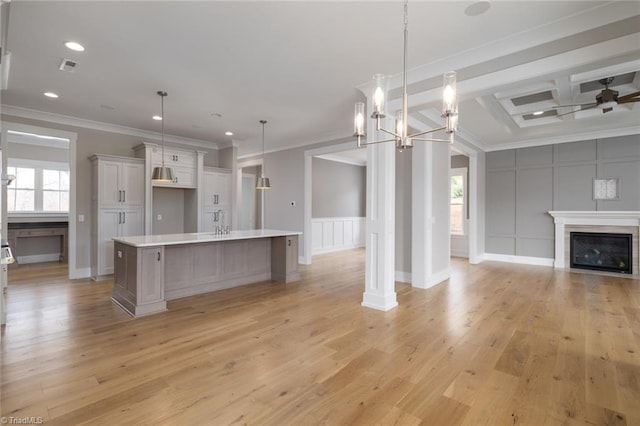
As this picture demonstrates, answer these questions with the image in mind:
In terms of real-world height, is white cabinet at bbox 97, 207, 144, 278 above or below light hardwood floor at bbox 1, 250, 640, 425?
above

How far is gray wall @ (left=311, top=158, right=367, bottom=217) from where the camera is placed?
30.0 ft

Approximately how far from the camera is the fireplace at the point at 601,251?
591 centimetres

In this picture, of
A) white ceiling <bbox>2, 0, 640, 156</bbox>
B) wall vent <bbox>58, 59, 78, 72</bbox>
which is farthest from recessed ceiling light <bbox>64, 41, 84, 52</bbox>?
wall vent <bbox>58, 59, 78, 72</bbox>

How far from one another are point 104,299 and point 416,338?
4.02m

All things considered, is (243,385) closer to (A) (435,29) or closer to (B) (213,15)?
(B) (213,15)

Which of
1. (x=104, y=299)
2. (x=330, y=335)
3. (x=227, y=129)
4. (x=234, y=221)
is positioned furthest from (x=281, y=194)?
(x=330, y=335)

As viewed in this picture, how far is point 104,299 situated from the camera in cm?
423

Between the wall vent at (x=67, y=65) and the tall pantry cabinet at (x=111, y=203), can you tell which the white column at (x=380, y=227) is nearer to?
the wall vent at (x=67, y=65)

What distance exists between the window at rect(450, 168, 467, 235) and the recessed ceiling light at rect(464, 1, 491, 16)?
599 centimetres

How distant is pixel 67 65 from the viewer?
11.3 feet

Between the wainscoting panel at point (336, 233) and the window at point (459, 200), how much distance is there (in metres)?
3.17

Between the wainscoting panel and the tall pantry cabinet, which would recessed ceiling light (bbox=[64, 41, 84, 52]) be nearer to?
the tall pantry cabinet

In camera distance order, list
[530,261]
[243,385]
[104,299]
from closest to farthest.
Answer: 1. [243,385]
2. [104,299]
3. [530,261]

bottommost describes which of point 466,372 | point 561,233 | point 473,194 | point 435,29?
point 466,372
